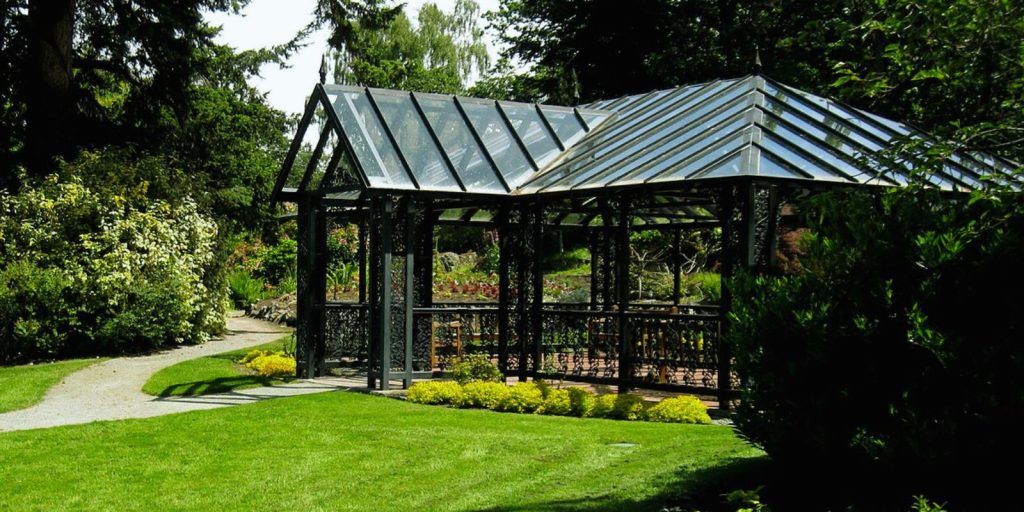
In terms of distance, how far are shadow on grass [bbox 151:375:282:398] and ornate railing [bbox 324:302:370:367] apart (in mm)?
1032

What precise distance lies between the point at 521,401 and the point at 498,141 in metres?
4.71

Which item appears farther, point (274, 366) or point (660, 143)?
point (274, 366)

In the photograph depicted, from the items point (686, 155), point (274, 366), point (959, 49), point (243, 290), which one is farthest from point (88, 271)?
point (959, 49)

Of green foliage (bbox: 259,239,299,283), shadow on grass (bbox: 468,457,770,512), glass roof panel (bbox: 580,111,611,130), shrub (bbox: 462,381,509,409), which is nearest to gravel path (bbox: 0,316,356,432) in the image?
shrub (bbox: 462,381,509,409)

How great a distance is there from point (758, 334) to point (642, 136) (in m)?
8.52

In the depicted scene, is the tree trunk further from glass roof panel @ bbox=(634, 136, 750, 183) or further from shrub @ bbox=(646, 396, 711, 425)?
shrub @ bbox=(646, 396, 711, 425)

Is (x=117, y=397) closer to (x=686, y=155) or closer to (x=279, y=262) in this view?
(x=686, y=155)

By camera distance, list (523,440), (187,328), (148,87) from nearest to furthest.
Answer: (523,440) → (187,328) → (148,87)

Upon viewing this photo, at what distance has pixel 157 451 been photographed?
9742 millimetres

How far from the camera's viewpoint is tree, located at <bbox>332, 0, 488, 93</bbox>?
37537mm

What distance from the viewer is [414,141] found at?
1438 cm

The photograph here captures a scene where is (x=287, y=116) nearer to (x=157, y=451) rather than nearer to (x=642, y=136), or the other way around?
(x=642, y=136)

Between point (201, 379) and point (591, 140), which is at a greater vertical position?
point (591, 140)

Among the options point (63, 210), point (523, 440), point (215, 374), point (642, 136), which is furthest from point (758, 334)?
point (63, 210)
